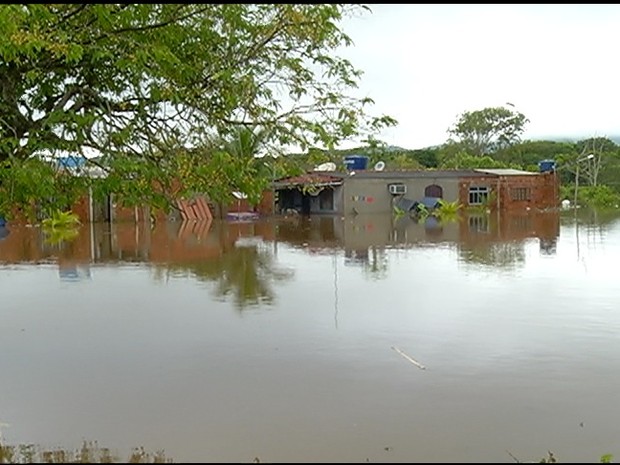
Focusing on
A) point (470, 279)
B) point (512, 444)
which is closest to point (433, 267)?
point (470, 279)

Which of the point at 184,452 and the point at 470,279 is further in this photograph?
the point at 470,279

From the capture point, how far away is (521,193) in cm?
4197

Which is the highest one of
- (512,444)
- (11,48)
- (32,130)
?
(11,48)

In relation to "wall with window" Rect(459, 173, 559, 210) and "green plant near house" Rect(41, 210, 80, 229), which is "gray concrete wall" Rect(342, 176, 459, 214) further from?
"green plant near house" Rect(41, 210, 80, 229)

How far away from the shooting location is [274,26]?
4.61 metres

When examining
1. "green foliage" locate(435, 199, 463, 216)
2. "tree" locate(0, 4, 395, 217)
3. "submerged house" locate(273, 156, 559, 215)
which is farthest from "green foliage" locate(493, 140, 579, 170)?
"tree" locate(0, 4, 395, 217)

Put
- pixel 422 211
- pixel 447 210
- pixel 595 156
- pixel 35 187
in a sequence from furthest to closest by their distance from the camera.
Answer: pixel 595 156 → pixel 422 211 → pixel 447 210 → pixel 35 187

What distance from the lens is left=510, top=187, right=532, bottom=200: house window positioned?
41688 millimetres

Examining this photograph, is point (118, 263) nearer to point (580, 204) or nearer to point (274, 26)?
point (274, 26)

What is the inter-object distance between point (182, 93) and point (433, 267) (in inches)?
457

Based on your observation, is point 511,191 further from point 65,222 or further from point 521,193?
point 65,222

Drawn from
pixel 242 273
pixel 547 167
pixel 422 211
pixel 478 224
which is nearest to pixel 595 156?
pixel 547 167

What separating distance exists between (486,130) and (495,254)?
1713 inches

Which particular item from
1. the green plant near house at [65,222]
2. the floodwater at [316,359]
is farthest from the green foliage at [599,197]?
the floodwater at [316,359]
